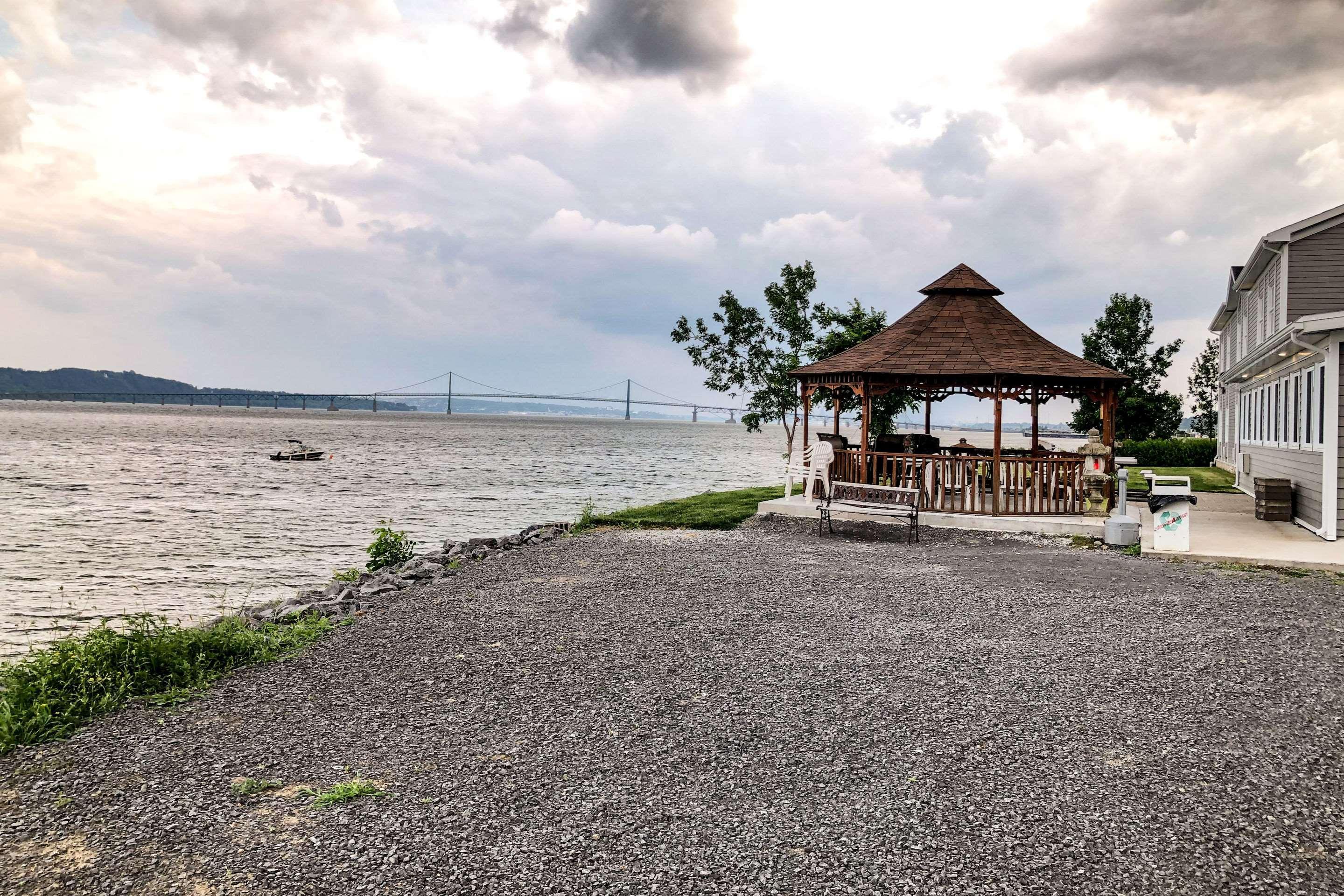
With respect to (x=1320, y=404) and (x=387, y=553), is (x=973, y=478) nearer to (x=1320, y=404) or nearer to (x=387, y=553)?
(x=1320, y=404)

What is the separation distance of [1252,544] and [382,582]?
11.9m

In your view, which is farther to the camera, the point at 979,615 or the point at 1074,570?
the point at 1074,570

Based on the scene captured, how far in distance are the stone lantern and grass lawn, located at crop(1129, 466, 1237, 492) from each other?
6.34 metres

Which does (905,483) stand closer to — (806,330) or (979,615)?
(979,615)

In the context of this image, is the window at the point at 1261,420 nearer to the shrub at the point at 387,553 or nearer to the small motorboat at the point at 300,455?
the shrub at the point at 387,553

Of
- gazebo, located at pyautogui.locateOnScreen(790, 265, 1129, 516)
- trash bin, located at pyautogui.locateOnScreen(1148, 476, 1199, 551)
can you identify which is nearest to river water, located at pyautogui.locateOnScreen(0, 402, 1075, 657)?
gazebo, located at pyautogui.locateOnScreen(790, 265, 1129, 516)

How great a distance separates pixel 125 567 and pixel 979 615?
50.6 feet

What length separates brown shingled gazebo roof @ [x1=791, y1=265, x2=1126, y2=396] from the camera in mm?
15117

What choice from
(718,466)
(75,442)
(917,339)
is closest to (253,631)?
(917,339)

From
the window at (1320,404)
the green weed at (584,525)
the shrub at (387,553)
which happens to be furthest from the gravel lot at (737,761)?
the green weed at (584,525)

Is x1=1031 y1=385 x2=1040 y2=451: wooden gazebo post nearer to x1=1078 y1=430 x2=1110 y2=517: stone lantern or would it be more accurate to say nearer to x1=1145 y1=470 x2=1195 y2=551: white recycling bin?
x1=1078 y1=430 x2=1110 y2=517: stone lantern

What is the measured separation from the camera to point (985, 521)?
14.4 meters

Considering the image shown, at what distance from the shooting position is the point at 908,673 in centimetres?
627

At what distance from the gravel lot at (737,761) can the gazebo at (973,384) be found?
265 inches
